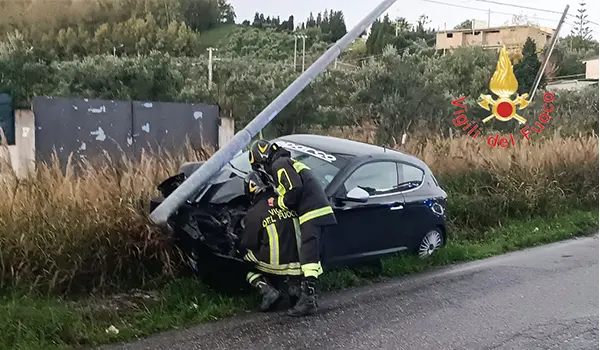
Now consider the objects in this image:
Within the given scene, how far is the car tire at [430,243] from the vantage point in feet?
25.5

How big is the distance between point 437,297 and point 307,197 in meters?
1.94

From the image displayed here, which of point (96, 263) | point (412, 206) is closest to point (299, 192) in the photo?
point (96, 263)

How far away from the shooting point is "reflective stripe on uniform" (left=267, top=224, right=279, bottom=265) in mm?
5672

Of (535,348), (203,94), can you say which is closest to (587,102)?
(203,94)

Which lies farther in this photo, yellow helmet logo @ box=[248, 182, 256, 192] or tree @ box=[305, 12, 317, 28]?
tree @ box=[305, 12, 317, 28]

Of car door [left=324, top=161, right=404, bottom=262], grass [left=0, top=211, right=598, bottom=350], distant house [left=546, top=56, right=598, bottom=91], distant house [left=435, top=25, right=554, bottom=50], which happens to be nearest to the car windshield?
car door [left=324, top=161, right=404, bottom=262]

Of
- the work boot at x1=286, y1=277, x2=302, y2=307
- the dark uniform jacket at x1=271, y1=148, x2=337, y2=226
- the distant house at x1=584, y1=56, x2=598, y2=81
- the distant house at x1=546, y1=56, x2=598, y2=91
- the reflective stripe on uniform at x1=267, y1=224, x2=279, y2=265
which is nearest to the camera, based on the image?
the dark uniform jacket at x1=271, y1=148, x2=337, y2=226

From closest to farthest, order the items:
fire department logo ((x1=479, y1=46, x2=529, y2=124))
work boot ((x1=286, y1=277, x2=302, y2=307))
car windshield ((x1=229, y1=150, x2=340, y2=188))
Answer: work boot ((x1=286, y1=277, x2=302, y2=307))
car windshield ((x1=229, y1=150, x2=340, y2=188))
fire department logo ((x1=479, y1=46, x2=529, y2=124))

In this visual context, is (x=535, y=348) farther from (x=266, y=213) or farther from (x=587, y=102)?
(x=587, y=102)

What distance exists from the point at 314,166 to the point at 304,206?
1333 mm

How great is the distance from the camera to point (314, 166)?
6.92 meters

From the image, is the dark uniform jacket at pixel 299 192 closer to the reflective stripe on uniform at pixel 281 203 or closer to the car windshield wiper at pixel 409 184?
the reflective stripe on uniform at pixel 281 203

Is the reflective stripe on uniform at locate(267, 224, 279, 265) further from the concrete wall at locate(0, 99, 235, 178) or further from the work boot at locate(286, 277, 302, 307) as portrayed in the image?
the concrete wall at locate(0, 99, 235, 178)

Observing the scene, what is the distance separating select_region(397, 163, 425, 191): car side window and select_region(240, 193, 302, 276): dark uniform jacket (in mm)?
2214
